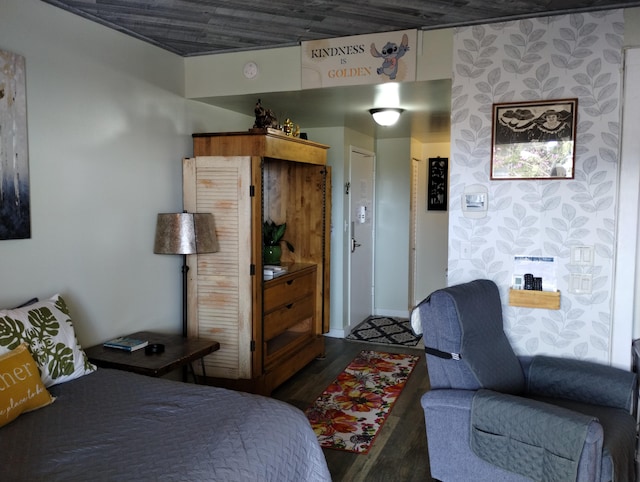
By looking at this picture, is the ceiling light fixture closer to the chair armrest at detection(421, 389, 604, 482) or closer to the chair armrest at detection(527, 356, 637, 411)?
the chair armrest at detection(527, 356, 637, 411)

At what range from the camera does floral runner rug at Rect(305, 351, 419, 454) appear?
321 cm

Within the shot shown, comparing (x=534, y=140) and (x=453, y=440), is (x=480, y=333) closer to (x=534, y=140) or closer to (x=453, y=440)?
(x=453, y=440)

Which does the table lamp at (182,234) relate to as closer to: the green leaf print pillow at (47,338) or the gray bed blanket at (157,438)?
the green leaf print pillow at (47,338)

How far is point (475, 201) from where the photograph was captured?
10.2 ft

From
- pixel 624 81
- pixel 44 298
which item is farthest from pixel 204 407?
pixel 624 81

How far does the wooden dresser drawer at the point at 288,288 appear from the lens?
383cm

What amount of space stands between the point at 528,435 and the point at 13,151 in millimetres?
2643

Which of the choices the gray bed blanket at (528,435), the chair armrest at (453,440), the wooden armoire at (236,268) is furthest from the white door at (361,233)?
the gray bed blanket at (528,435)

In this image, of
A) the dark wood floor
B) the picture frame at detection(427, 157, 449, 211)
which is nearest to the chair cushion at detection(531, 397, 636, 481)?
the dark wood floor

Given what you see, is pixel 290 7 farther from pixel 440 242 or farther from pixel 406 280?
pixel 440 242

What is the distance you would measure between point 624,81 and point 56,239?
10.3 ft

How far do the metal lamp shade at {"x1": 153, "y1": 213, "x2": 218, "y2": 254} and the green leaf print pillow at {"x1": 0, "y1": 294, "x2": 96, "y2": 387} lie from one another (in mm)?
866

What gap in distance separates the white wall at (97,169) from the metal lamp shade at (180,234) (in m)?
0.17

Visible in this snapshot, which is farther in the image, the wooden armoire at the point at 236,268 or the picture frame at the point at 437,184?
the picture frame at the point at 437,184
